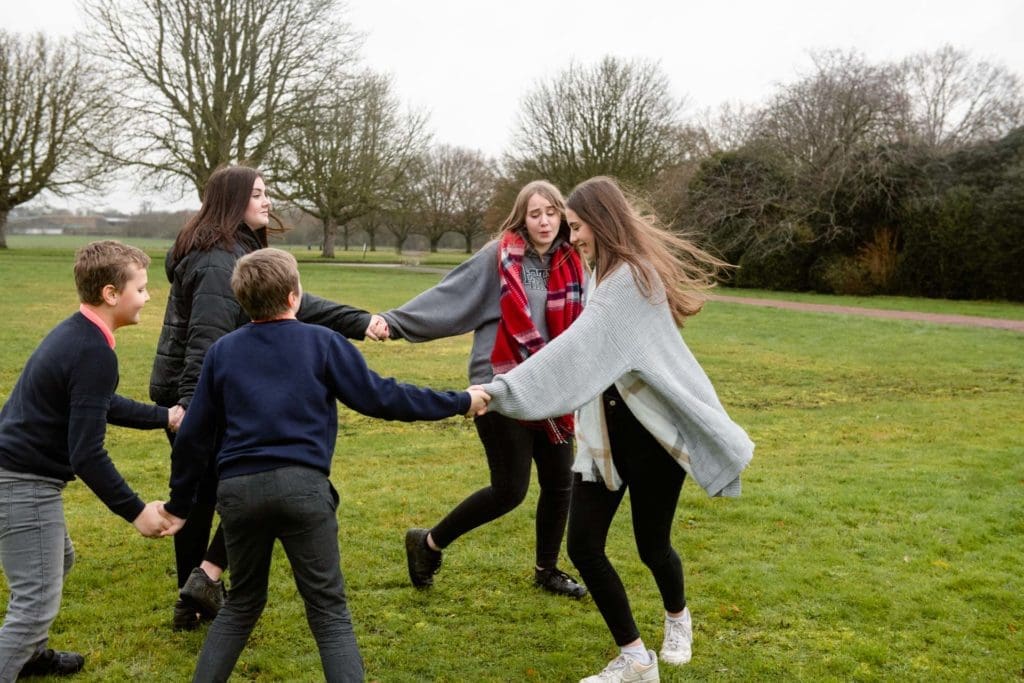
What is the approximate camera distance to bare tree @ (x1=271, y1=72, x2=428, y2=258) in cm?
3584

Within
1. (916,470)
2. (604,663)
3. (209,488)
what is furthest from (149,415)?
(916,470)

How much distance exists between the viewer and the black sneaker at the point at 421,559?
4.59 metres

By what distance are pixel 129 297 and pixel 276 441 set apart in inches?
36.9

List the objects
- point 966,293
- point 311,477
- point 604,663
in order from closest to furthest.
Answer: point 311,477 < point 604,663 < point 966,293

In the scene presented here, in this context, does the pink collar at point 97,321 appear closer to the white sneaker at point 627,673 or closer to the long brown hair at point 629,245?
the long brown hair at point 629,245

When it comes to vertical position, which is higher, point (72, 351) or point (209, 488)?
point (72, 351)

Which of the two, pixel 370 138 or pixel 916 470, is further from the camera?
pixel 370 138

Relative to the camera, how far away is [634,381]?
133 inches

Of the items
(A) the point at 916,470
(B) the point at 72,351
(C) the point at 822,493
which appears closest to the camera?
(B) the point at 72,351

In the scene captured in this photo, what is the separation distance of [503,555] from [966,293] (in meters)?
25.8

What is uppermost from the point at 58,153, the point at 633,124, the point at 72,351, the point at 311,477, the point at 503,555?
the point at 633,124

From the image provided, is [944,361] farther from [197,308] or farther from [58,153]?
[58,153]

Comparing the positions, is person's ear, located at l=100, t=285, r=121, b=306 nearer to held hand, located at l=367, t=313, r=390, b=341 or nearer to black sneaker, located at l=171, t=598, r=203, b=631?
held hand, located at l=367, t=313, r=390, b=341

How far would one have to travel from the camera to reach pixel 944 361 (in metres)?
14.1
